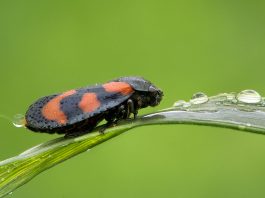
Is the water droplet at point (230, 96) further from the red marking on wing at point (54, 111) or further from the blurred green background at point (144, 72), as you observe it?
the blurred green background at point (144, 72)

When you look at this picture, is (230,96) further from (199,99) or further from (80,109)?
(80,109)

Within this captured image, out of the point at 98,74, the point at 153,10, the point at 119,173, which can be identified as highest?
the point at 153,10

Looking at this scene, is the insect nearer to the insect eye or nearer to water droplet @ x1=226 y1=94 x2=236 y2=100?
the insect eye

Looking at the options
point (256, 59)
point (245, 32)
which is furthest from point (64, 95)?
point (245, 32)

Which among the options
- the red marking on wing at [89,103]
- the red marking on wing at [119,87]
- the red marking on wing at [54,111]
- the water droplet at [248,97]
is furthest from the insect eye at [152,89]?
the water droplet at [248,97]

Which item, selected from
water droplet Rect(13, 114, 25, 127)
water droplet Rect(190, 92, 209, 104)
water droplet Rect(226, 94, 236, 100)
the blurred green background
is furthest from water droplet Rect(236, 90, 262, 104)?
the blurred green background

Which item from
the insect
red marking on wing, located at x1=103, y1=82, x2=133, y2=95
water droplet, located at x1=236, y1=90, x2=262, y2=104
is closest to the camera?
water droplet, located at x1=236, y1=90, x2=262, y2=104

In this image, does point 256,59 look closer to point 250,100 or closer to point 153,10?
point 153,10
